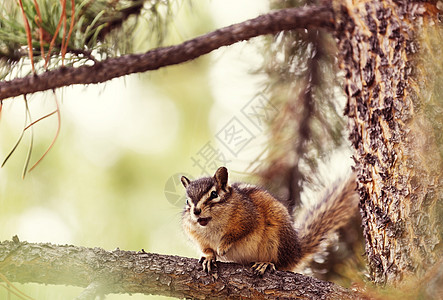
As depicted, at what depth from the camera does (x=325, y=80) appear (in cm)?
144

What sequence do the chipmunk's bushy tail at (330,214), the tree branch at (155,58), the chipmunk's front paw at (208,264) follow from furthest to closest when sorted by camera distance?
the chipmunk's bushy tail at (330,214), the chipmunk's front paw at (208,264), the tree branch at (155,58)

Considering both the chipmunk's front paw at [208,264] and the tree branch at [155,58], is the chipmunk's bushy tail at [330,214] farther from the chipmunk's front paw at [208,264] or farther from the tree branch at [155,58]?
the tree branch at [155,58]

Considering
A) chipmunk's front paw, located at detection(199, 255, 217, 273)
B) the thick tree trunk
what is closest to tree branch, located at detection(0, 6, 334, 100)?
the thick tree trunk

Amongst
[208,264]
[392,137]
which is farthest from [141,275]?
[392,137]

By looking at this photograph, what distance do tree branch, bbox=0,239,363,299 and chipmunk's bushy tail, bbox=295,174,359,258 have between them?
31 centimetres

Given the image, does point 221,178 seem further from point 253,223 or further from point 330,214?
point 330,214

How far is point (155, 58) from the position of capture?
993 mm

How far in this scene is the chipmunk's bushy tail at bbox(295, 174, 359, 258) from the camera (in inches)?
55.2

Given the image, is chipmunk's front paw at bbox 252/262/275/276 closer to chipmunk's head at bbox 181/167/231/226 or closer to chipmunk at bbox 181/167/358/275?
chipmunk at bbox 181/167/358/275

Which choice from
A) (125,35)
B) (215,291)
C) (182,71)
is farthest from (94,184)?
(215,291)

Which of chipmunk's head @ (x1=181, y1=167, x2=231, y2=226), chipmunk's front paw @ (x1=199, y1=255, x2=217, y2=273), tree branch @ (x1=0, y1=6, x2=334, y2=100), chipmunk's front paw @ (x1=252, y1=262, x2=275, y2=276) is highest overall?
tree branch @ (x1=0, y1=6, x2=334, y2=100)

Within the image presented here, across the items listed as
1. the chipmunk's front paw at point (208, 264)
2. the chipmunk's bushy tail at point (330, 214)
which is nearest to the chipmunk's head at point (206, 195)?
the chipmunk's front paw at point (208, 264)

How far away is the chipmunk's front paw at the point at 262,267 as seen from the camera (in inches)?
46.9

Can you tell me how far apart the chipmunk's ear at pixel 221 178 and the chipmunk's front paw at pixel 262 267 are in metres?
0.21
